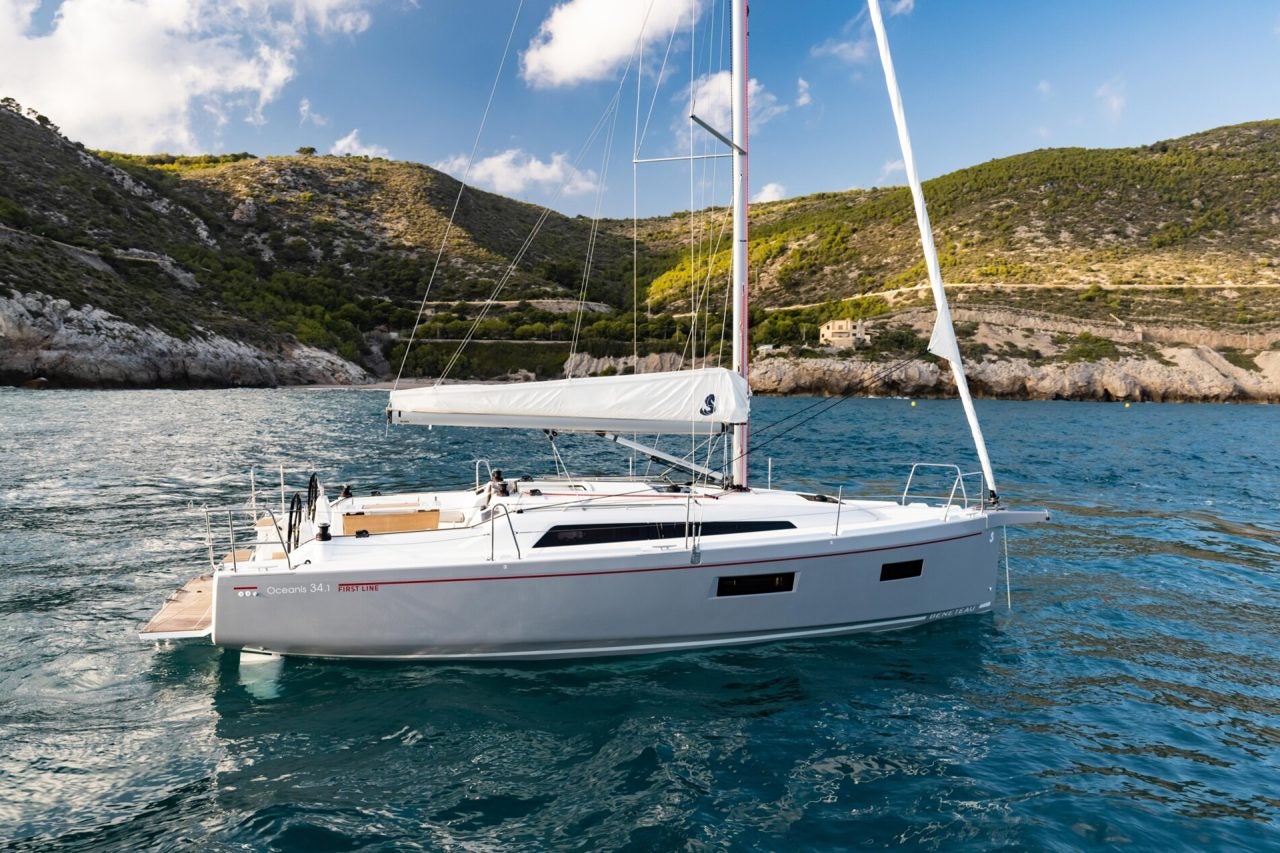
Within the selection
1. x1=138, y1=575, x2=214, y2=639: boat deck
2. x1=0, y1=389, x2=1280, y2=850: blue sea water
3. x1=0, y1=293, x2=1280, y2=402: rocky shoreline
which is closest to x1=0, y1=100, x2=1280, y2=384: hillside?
x1=0, y1=293, x2=1280, y2=402: rocky shoreline

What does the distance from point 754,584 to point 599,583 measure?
6.00ft

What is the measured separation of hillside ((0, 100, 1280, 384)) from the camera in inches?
2450

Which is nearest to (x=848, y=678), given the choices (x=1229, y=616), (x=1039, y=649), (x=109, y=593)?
(x=1039, y=649)

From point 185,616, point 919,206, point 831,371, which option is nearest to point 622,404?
point 919,206

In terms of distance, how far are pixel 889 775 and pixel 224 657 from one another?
7.21 metres

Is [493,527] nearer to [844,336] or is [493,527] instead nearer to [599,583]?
[599,583]

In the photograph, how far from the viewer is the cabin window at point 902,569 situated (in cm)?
869

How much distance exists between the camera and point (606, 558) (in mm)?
7707

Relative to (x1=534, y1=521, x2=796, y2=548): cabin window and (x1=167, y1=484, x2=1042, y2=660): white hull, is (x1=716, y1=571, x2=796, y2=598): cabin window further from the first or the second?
(x1=534, y1=521, x2=796, y2=548): cabin window

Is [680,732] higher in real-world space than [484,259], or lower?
lower

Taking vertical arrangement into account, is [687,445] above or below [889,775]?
above

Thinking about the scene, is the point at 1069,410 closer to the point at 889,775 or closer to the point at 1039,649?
the point at 1039,649

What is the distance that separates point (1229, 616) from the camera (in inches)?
403

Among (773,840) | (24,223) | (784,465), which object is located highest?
(24,223)
